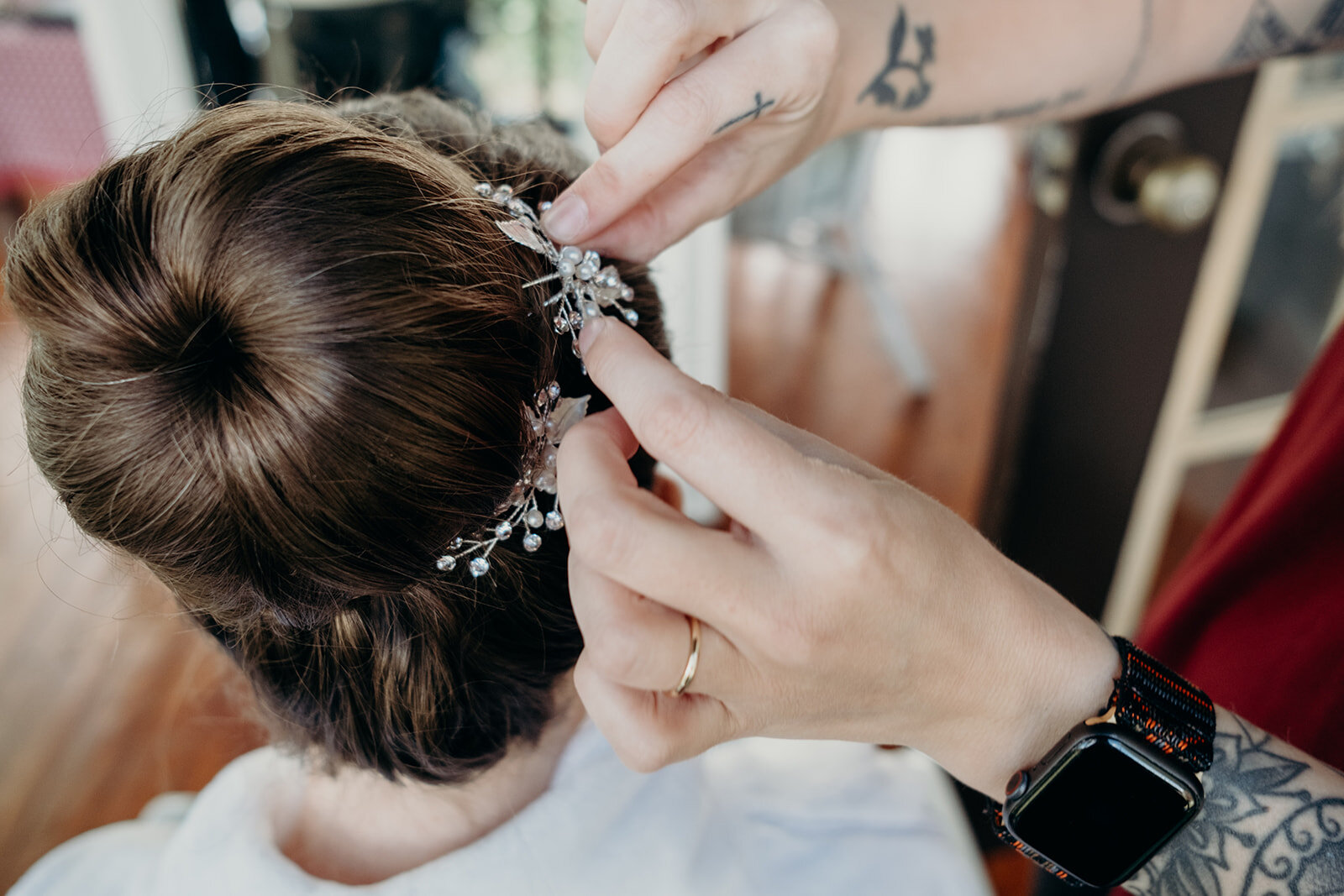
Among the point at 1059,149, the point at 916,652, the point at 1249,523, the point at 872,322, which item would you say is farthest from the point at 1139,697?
the point at 872,322

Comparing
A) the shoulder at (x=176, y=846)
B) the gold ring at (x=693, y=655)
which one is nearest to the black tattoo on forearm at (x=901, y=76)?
the gold ring at (x=693, y=655)

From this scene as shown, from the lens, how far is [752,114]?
0.65 metres

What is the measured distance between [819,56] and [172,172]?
0.47m

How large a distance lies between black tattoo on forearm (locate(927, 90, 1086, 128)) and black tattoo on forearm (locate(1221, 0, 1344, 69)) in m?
0.17

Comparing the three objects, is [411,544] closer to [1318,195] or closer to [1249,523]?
[1249,523]

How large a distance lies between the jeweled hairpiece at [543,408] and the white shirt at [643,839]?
29 centimetres

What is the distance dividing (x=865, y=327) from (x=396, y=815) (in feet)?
8.66

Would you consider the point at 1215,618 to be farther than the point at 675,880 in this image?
Yes

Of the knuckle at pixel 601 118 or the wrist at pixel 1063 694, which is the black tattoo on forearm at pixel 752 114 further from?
the wrist at pixel 1063 694

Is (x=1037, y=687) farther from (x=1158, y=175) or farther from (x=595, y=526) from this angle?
(x=1158, y=175)

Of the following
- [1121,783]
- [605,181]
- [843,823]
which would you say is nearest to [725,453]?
[605,181]

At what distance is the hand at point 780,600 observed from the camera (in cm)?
46

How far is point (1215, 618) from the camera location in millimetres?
896

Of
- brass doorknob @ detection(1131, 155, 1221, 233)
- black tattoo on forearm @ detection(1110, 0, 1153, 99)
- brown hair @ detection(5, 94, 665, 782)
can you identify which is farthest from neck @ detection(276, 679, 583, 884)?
brass doorknob @ detection(1131, 155, 1221, 233)
